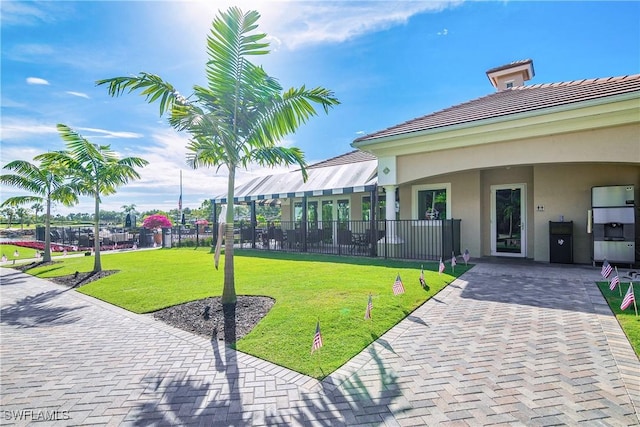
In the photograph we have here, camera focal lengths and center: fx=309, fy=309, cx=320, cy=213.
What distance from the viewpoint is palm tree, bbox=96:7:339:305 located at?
5918mm

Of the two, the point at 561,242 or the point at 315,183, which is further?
the point at 315,183

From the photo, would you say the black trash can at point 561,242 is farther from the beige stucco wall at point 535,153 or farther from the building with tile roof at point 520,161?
the beige stucco wall at point 535,153

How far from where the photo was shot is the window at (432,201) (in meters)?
13.0

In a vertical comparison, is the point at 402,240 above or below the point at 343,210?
below

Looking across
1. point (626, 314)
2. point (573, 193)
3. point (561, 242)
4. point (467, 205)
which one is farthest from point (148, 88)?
point (573, 193)

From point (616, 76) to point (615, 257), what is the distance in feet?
20.3

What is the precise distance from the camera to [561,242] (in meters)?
10.4

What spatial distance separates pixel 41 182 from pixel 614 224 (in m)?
22.3

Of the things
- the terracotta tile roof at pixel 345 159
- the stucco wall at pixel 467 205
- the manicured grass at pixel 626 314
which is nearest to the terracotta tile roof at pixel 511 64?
the stucco wall at pixel 467 205

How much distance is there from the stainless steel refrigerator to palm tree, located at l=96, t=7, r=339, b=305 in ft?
30.2

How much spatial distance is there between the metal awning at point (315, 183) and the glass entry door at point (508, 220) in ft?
16.0

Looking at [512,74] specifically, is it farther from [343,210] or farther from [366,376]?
[366,376]

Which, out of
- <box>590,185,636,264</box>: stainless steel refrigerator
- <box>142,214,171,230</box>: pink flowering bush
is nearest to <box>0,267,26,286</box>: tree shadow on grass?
<box>142,214,171,230</box>: pink flowering bush

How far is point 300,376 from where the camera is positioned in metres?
3.57
